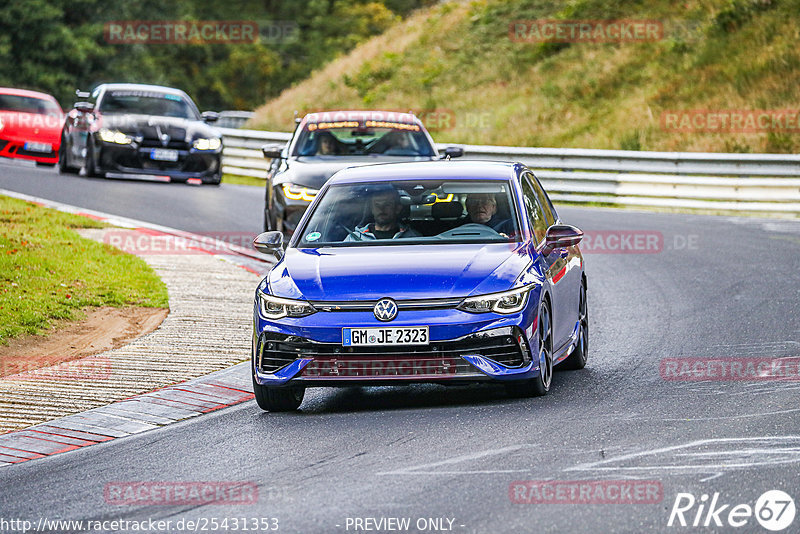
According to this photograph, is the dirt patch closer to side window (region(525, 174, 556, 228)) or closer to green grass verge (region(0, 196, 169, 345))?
green grass verge (region(0, 196, 169, 345))

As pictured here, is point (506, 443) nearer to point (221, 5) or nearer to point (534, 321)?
point (534, 321)

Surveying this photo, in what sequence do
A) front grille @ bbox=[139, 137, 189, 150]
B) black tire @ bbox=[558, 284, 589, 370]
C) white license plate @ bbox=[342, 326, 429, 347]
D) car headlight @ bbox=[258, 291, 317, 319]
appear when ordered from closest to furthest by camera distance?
white license plate @ bbox=[342, 326, 429, 347] → car headlight @ bbox=[258, 291, 317, 319] → black tire @ bbox=[558, 284, 589, 370] → front grille @ bbox=[139, 137, 189, 150]

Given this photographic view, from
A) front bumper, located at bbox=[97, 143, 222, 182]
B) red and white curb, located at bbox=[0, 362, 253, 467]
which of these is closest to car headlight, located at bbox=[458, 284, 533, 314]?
red and white curb, located at bbox=[0, 362, 253, 467]

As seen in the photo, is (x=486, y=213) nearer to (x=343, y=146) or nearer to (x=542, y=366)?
(x=542, y=366)

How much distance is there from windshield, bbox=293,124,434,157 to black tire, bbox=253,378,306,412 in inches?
345

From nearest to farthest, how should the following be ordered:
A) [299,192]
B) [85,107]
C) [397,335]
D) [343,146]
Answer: [397,335], [299,192], [343,146], [85,107]

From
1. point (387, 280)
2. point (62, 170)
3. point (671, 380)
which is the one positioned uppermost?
point (387, 280)

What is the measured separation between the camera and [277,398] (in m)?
8.97

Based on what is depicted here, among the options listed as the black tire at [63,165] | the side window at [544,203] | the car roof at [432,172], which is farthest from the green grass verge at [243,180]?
the car roof at [432,172]

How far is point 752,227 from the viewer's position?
21.5 meters

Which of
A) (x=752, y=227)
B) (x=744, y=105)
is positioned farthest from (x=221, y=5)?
(x=752, y=227)

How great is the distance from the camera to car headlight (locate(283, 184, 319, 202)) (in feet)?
53.1

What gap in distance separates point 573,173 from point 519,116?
10.2m

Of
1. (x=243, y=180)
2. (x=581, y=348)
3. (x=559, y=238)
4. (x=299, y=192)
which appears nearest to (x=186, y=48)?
(x=243, y=180)
